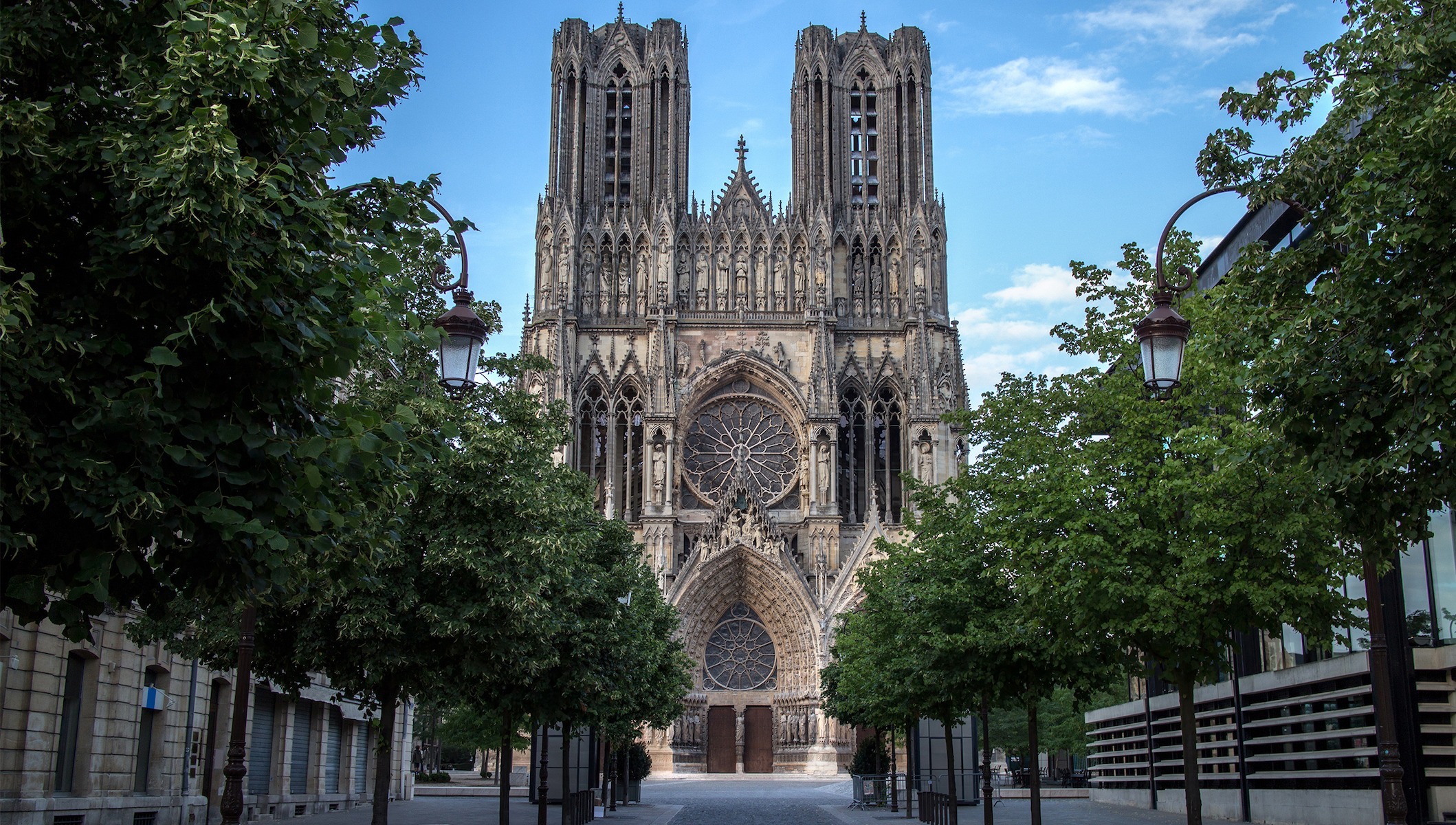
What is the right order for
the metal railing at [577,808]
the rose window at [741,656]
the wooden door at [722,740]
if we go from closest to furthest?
the metal railing at [577,808]
the wooden door at [722,740]
the rose window at [741,656]

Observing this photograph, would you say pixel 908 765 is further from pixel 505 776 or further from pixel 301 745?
pixel 301 745

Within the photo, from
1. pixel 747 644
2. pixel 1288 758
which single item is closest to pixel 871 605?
pixel 1288 758

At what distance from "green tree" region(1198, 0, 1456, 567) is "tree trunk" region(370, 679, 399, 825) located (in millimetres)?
11221

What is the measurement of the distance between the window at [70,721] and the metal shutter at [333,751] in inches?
563

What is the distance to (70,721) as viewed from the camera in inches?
810

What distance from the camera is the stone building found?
728 inches

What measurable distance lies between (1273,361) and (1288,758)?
17233 millimetres

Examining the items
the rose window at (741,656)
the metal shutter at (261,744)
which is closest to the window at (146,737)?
the metal shutter at (261,744)

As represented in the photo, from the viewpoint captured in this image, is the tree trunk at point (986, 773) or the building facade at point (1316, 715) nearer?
the building facade at point (1316, 715)

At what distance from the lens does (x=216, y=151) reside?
22.6ft

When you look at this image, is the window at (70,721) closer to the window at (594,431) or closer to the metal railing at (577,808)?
the metal railing at (577,808)

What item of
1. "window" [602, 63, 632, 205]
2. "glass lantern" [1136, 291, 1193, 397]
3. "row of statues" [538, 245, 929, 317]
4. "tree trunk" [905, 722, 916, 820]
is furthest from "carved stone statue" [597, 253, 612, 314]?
"glass lantern" [1136, 291, 1193, 397]

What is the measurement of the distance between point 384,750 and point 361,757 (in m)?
25.1

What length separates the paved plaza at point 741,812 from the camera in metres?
28.1
